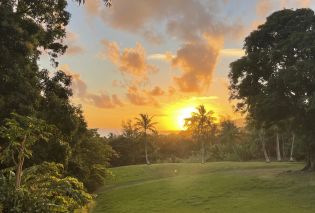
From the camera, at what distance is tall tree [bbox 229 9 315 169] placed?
127ft

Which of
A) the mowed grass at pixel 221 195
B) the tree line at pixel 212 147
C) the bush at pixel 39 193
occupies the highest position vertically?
the tree line at pixel 212 147

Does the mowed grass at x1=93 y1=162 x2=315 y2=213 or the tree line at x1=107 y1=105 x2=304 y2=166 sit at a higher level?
the tree line at x1=107 y1=105 x2=304 y2=166

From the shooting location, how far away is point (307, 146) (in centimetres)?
4359

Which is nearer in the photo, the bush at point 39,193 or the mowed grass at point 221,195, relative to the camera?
the bush at point 39,193

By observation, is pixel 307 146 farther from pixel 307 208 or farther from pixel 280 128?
pixel 307 208

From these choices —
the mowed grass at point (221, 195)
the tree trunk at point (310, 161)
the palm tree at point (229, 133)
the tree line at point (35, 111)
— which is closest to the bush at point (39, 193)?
the tree line at point (35, 111)

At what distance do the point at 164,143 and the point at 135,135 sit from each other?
20.1 metres

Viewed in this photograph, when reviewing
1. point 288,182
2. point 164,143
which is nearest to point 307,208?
point 288,182

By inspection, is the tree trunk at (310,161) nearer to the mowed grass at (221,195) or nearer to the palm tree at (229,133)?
the mowed grass at (221,195)

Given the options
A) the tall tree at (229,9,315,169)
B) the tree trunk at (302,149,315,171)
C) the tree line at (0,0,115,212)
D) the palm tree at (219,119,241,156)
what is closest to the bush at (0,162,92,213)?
the tree line at (0,0,115,212)

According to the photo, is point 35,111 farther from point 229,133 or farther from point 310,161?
point 229,133

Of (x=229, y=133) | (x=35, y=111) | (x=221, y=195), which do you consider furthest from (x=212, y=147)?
(x=35, y=111)

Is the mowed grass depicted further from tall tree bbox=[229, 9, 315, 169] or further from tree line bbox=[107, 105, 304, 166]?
tree line bbox=[107, 105, 304, 166]

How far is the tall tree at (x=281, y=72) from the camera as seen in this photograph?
127ft
